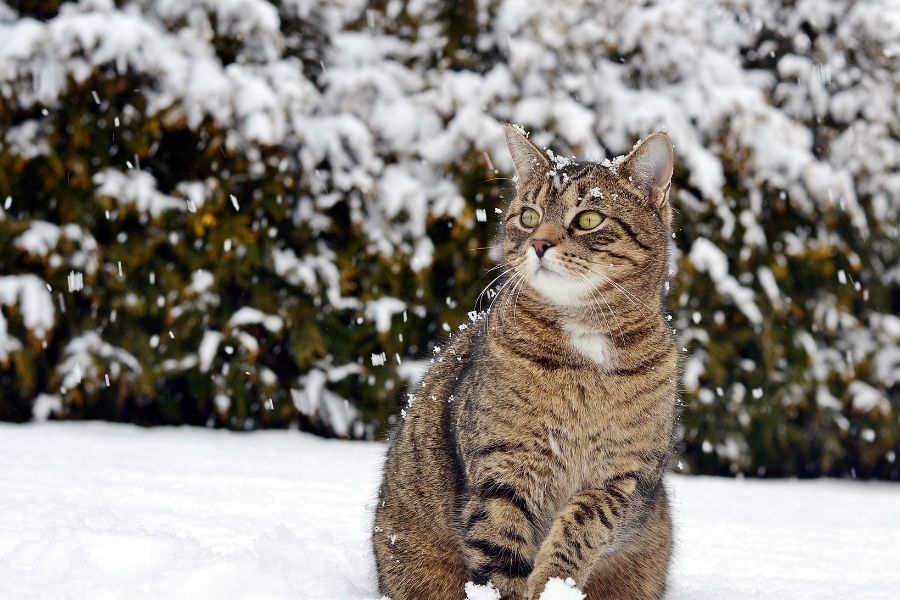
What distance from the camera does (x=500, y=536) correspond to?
2.52 meters

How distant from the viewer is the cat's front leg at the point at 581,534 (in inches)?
96.6

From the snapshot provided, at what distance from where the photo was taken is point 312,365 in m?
5.18

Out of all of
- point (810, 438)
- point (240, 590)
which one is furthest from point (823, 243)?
point (240, 590)

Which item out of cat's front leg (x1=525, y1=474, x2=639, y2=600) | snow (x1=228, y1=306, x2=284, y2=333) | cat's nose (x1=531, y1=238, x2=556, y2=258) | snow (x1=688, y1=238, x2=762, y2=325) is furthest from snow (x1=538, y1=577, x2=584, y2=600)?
snow (x1=688, y1=238, x2=762, y2=325)

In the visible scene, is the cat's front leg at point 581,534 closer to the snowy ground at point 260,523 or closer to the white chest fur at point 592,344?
the white chest fur at point 592,344

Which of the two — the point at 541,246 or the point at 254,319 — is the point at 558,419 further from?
the point at 254,319

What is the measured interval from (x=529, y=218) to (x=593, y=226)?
21 centimetres

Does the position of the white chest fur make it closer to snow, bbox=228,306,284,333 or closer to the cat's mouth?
the cat's mouth

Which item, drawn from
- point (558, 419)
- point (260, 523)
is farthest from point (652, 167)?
point (260, 523)

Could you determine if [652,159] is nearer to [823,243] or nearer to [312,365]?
[312,365]

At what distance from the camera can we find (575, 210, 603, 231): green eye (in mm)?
2717

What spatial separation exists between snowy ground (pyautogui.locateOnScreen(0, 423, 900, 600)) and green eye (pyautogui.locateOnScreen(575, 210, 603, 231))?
45.9 inches

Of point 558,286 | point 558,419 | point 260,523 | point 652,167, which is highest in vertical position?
point 652,167

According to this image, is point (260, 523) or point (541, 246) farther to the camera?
point (260, 523)
